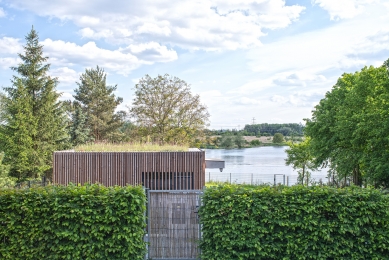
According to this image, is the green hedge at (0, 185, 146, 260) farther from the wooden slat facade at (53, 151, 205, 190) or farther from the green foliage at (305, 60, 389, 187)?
the green foliage at (305, 60, 389, 187)

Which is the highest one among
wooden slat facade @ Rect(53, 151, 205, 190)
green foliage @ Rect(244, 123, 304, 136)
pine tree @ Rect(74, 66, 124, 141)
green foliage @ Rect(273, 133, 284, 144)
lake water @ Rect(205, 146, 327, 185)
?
pine tree @ Rect(74, 66, 124, 141)

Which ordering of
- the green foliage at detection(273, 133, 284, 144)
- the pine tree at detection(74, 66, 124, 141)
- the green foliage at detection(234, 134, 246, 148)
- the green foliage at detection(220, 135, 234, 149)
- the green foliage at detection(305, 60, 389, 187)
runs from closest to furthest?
the green foliage at detection(305, 60, 389, 187) → the green foliage at detection(273, 133, 284, 144) → the green foliage at detection(220, 135, 234, 149) → the green foliage at detection(234, 134, 246, 148) → the pine tree at detection(74, 66, 124, 141)

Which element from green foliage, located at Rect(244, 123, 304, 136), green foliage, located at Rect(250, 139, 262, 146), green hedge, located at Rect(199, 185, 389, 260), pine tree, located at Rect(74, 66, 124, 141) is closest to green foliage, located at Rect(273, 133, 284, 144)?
green foliage, located at Rect(244, 123, 304, 136)

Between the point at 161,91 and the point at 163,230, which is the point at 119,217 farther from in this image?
the point at 161,91

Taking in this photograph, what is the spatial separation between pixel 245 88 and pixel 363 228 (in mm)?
15007

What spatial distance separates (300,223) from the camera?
5.16m

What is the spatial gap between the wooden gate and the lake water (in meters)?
11.3

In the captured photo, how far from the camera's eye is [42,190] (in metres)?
5.30

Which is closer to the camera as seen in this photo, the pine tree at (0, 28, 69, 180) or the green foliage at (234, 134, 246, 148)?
the pine tree at (0, 28, 69, 180)

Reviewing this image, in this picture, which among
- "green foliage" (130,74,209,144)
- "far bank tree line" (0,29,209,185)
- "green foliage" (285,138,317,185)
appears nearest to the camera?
"far bank tree line" (0,29,209,185)

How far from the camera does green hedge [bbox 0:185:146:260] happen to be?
5.14 m

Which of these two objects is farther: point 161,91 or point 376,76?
point 161,91

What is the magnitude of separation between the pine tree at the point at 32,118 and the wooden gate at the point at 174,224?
17.3 metres

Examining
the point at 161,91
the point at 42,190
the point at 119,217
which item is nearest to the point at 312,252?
the point at 119,217
